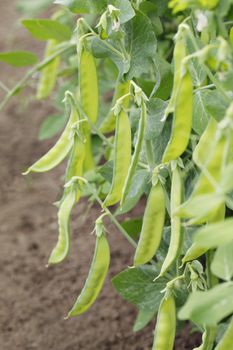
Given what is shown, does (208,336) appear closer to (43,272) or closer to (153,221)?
(153,221)

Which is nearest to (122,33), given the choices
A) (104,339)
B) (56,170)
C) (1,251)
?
(104,339)

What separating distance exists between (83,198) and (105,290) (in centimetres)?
47

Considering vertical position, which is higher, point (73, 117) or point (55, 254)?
point (73, 117)

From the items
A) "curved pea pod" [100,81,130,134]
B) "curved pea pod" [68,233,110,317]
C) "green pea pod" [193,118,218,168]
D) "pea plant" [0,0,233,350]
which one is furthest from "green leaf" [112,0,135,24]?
"curved pea pod" [68,233,110,317]

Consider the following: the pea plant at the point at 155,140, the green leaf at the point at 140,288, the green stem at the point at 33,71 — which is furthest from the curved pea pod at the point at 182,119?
the green stem at the point at 33,71

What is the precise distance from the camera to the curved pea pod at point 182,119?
1.14 metres

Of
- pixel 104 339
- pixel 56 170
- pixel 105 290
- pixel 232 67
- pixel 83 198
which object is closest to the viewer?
pixel 232 67

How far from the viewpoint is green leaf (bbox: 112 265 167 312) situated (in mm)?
1521

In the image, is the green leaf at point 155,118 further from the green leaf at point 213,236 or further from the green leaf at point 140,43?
the green leaf at point 213,236

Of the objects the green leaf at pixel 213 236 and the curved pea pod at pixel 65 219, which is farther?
the curved pea pod at pixel 65 219

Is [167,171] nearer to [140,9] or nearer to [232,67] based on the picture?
[140,9]

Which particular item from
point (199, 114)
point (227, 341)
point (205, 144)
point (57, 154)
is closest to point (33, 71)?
point (57, 154)

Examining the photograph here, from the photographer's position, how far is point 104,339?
1.93 meters

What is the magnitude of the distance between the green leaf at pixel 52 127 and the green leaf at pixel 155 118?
1.09 m
